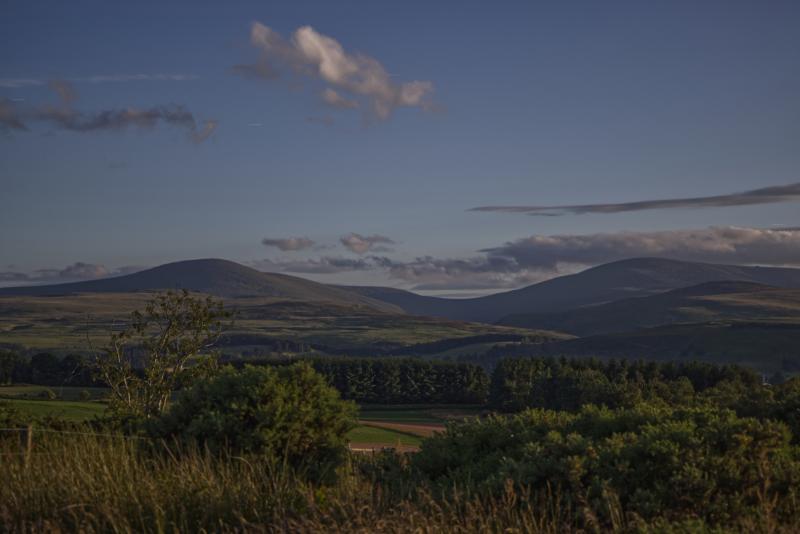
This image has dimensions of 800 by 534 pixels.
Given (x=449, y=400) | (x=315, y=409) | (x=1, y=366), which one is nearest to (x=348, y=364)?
(x=449, y=400)

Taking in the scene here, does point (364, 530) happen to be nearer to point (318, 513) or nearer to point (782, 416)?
point (318, 513)

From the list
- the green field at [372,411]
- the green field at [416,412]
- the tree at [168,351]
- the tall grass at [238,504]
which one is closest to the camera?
the tall grass at [238,504]

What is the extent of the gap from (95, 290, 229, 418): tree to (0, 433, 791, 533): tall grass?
2626 cm

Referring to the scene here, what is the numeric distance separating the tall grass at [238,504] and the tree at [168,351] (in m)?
26.3

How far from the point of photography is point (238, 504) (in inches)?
352

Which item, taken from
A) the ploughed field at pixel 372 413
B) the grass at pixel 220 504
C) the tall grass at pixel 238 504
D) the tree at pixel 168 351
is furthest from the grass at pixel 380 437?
the grass at pixel 220 504

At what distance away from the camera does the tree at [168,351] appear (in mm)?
36688

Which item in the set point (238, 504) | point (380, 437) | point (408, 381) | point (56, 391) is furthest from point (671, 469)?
point (408, 381)

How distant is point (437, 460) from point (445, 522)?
9.56 ft

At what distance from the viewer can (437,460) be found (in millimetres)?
11094

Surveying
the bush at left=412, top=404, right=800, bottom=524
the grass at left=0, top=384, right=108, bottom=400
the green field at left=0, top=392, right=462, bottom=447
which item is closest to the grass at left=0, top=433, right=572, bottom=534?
the bush at left=412, top=404, right=800, bottom=524

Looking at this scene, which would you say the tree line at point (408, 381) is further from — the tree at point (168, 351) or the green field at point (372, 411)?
the tree at point (168, 351)

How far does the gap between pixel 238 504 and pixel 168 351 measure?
101ft

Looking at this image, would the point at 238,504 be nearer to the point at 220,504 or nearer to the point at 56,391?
the point at 220,504
